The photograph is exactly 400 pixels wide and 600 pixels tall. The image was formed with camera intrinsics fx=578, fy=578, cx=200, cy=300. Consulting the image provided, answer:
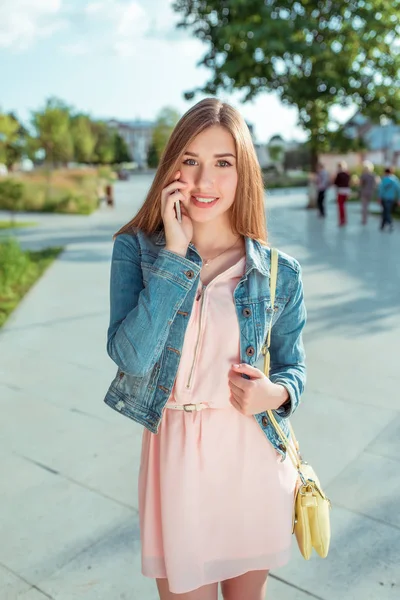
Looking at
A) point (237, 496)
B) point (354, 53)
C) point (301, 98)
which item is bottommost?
point (237, 496)

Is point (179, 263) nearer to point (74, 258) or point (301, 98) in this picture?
point (74, 258)

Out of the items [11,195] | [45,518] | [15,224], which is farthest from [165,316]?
[11,195]

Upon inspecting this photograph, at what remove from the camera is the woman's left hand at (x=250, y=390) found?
58.6 inches

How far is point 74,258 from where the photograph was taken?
11.1 m

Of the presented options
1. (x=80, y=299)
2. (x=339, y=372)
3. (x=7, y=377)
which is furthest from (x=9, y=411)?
(x=80, y=299)

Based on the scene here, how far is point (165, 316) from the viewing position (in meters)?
1.46

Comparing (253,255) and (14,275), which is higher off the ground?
(253,255)

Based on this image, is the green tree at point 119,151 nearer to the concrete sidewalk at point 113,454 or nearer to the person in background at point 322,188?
the person in background at point 322,188

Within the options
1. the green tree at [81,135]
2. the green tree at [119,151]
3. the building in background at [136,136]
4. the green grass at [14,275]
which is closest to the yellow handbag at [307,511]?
the green grass at [14,275]

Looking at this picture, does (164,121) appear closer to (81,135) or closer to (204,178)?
(81,135)

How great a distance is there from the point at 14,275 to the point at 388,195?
360 inches

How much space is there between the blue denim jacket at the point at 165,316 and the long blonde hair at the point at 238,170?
0.05 meters

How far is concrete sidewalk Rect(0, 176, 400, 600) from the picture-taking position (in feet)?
8.22

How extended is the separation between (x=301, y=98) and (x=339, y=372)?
49.3 feet
